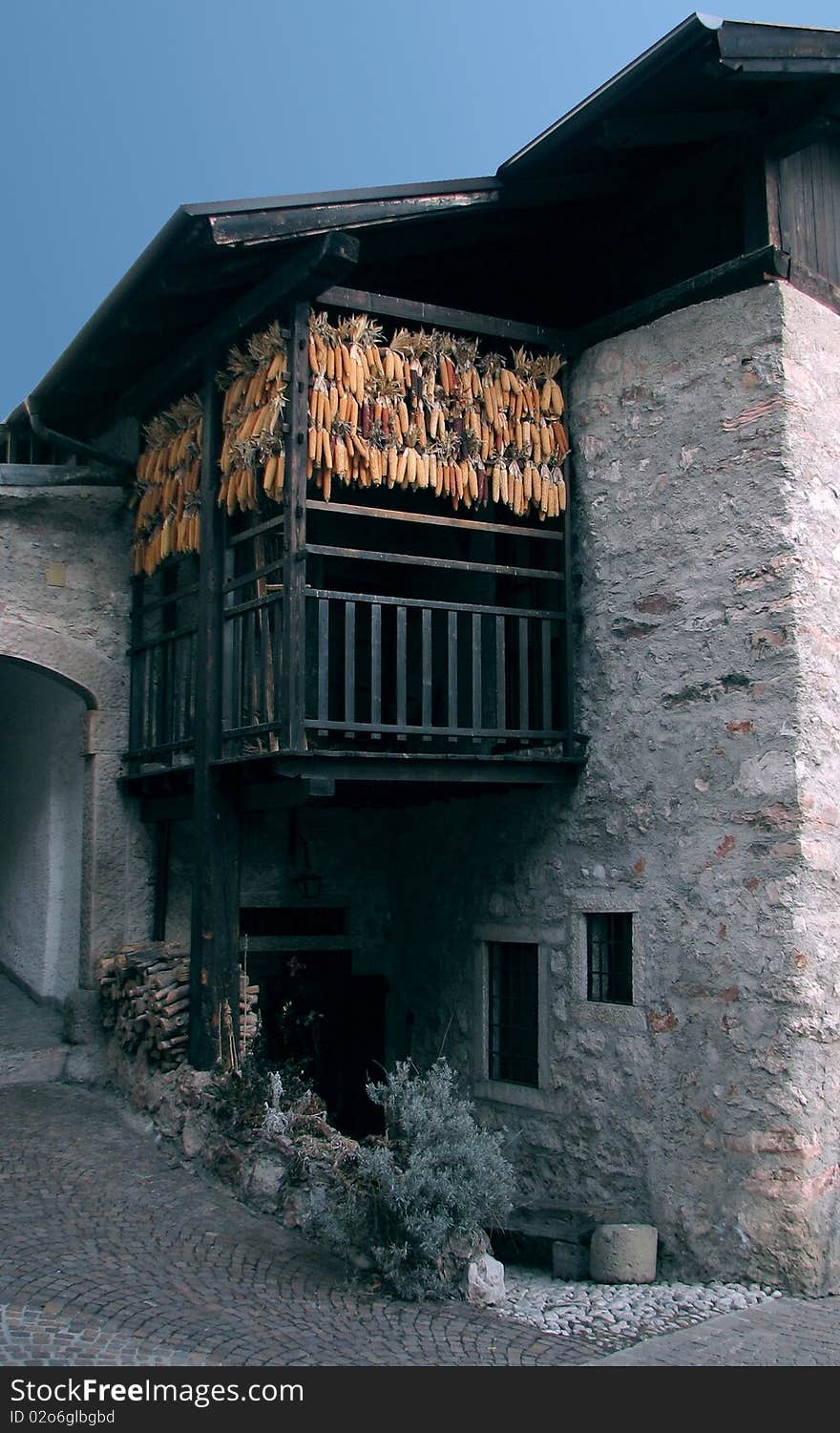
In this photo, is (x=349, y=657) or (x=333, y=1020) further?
(x=333, y=1020)

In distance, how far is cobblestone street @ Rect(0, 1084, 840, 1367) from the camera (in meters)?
5.36

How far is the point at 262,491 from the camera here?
8359 mm

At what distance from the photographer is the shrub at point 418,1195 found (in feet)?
20.1

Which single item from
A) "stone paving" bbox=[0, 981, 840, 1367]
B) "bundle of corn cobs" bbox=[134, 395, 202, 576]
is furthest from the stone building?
"stone paving" bbox=[0, 981, 840, 1367]

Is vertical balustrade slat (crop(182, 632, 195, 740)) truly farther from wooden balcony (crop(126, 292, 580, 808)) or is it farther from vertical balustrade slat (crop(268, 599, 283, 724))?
vertical balustrade slat (crop(268, 599, 283, 724))

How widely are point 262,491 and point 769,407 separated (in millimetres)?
3193

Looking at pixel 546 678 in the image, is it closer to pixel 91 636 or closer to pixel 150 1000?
pixel 150 1000

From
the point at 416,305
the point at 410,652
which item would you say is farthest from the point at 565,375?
the point at 410,652

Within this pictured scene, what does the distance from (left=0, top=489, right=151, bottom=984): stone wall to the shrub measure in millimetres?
3442

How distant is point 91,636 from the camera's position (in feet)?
31.7

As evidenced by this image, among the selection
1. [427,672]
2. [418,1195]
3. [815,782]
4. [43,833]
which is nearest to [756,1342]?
[418,1195]

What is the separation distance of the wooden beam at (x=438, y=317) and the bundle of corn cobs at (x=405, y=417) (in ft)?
0.30

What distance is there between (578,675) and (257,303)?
3093 millimetres
